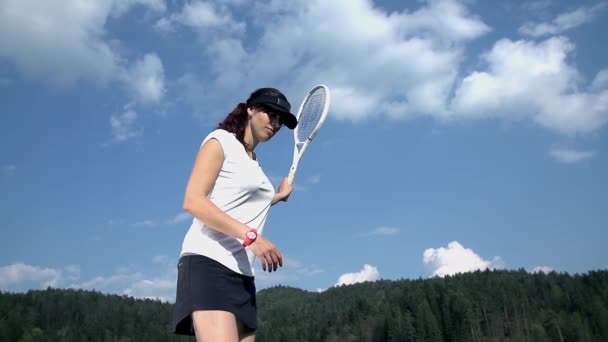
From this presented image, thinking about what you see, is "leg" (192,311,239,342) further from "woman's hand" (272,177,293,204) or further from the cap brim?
"woman's hand" (272,177,293,204)

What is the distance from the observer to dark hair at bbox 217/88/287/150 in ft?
10.9

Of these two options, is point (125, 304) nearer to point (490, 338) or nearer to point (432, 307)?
point (432, 307)

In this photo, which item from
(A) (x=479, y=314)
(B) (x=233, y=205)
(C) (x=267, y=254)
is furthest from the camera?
(A) (x=479, y=314)

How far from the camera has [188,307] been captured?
292 cm

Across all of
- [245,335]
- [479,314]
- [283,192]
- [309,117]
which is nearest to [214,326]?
[245,335]

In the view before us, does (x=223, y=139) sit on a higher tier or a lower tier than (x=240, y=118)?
lower

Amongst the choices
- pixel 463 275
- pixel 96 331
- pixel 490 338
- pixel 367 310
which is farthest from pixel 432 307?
pixel 96 331

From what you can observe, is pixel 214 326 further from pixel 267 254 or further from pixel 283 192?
pixel 283 192

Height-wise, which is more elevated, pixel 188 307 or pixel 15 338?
pixel 15 338

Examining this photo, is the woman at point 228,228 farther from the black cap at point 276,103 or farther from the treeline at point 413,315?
the treeline at point 413,315

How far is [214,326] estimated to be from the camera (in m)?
2.86

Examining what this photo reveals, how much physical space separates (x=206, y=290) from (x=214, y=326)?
19 cm

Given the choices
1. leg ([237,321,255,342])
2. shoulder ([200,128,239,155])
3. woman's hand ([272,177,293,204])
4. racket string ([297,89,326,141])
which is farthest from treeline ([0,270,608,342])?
shoulder ([200,128,239,155])

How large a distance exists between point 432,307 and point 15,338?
7288 cm
